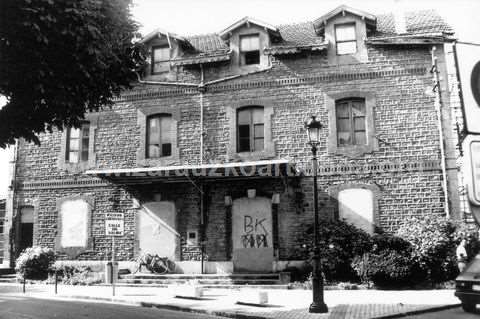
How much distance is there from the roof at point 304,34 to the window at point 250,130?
2342mm

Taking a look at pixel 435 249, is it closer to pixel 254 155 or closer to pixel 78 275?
pixel 254 155

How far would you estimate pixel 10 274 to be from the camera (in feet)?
62.8

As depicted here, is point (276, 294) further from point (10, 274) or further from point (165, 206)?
point (10, 274)

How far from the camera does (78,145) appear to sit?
19797 millimetres

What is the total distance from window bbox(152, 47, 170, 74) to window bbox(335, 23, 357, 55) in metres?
6.93

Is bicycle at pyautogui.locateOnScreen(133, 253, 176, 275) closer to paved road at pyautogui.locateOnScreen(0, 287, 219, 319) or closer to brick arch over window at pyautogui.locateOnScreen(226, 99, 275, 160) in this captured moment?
brick arch over window at pyautogui.locateOnScreen(226, 99, 275, 160)

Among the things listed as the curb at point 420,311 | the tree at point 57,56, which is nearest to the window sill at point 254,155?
the tree at point 57,56

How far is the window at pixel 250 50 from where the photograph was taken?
18391mm

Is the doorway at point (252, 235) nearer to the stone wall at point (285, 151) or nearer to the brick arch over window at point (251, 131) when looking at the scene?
the stone wall at point (285, 151)

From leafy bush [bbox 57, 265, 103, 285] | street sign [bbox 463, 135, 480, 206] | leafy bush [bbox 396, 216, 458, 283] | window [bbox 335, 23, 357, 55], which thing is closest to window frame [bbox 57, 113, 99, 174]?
leafy bush [bbox 57, 265, 103, 285]

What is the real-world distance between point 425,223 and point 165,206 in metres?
9.52

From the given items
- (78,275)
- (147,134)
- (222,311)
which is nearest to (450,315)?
(222,311)

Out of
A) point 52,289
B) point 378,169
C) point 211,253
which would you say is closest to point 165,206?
point 211,253

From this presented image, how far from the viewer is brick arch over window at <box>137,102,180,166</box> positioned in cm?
1838
